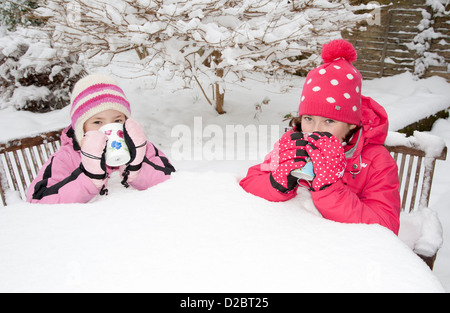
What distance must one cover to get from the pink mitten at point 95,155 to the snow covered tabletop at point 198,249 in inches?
8.0

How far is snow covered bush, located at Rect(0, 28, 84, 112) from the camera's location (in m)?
4.88

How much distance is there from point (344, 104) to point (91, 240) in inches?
44.6

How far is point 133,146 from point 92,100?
426mm

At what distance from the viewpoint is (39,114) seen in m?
5.00

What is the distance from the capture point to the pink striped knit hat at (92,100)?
1.50 meters

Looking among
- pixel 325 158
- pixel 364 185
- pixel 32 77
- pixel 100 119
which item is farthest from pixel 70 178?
pixel 32 77

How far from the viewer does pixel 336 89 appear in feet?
4.29

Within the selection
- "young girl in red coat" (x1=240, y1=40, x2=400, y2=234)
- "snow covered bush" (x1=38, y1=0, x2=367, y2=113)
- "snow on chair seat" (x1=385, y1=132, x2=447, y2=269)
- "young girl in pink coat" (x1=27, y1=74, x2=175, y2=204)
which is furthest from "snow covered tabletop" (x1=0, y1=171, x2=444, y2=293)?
"snow covered bush" (x1=38, y1=0, x2=367, y2=113)

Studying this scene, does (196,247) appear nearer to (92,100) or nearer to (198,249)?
(198,249)

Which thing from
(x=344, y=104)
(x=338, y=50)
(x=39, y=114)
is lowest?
(x=39, y=114)

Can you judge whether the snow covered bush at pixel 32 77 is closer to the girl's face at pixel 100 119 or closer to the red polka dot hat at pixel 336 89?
the girl's face at pixel 100 119

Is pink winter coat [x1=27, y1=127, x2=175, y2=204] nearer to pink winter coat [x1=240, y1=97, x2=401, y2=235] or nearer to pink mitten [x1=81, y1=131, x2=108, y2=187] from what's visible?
pink mitten [x1=81, y1=131, x2=108, y2=187]

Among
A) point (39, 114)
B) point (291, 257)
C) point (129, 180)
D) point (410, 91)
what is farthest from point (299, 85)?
point (291, 257)

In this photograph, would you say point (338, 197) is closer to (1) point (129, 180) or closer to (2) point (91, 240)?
(2) point (91, 240)
